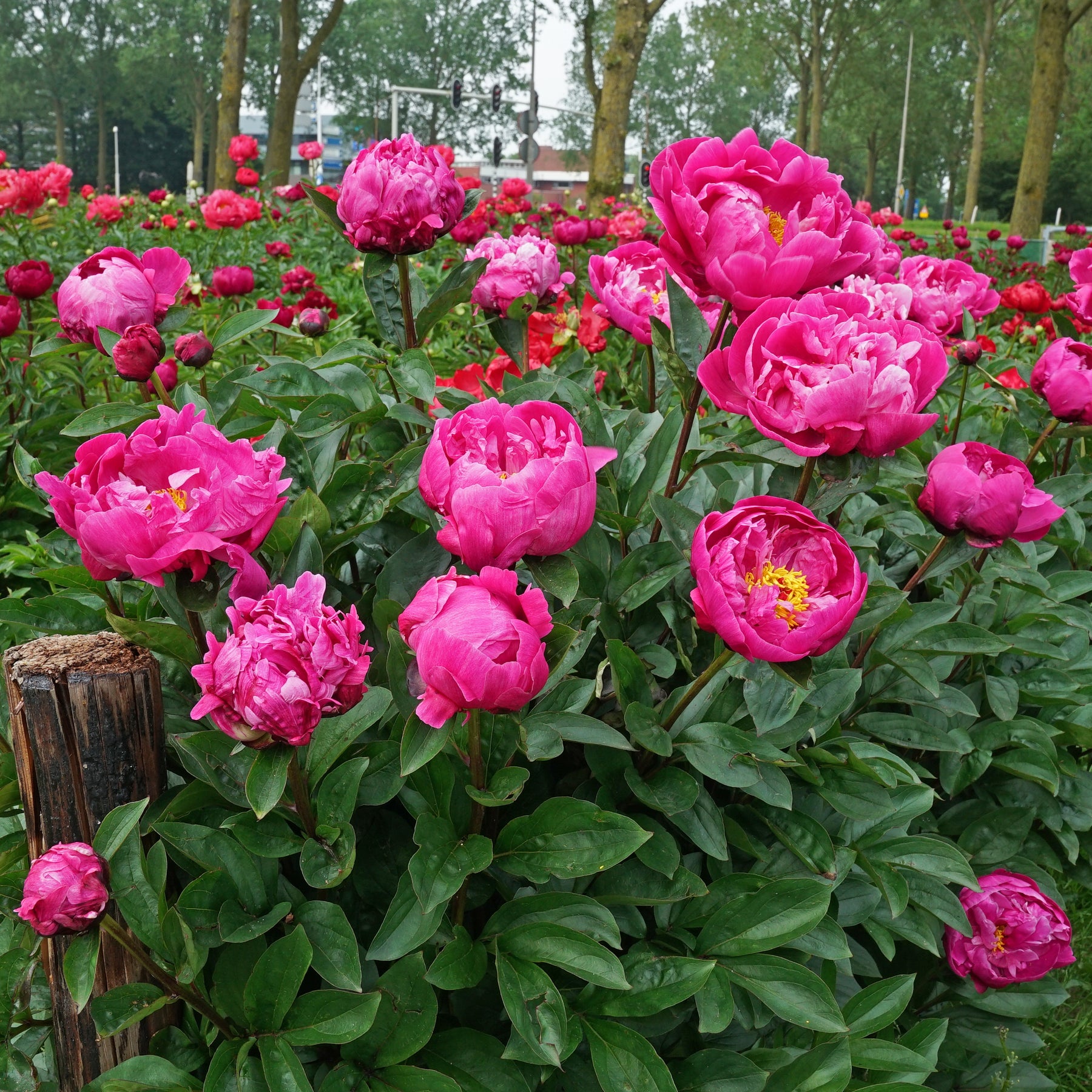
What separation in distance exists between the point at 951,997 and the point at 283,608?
1562 millimetres

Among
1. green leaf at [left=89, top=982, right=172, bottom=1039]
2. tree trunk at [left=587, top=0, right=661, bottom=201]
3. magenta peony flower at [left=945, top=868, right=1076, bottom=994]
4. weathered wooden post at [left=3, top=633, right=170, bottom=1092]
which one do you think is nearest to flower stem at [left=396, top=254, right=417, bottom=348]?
weathered wooden post at [left=3, top=633, right=170, bottom=1092]

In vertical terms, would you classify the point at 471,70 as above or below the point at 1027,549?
above

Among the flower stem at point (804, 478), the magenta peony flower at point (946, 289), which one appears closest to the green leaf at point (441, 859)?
the flower stem at point (804, 478)

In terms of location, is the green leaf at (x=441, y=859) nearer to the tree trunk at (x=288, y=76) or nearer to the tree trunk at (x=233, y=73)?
the tree trunk at (x=233, y=73)

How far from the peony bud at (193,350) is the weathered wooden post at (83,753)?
0.59 meters

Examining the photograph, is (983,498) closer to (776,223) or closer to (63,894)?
(776,223)

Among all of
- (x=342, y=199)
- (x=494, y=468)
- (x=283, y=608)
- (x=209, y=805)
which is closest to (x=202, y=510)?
(x=283, y=608)

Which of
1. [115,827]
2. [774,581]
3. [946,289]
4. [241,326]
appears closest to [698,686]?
[774,581]

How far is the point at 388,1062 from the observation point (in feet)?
3.97

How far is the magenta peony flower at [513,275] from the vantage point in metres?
1.78

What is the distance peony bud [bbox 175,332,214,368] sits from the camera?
5.75ft

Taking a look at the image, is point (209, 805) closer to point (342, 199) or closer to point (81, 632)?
point (81, 632)

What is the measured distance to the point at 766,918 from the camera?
52.8 inches

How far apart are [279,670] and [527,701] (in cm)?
23
